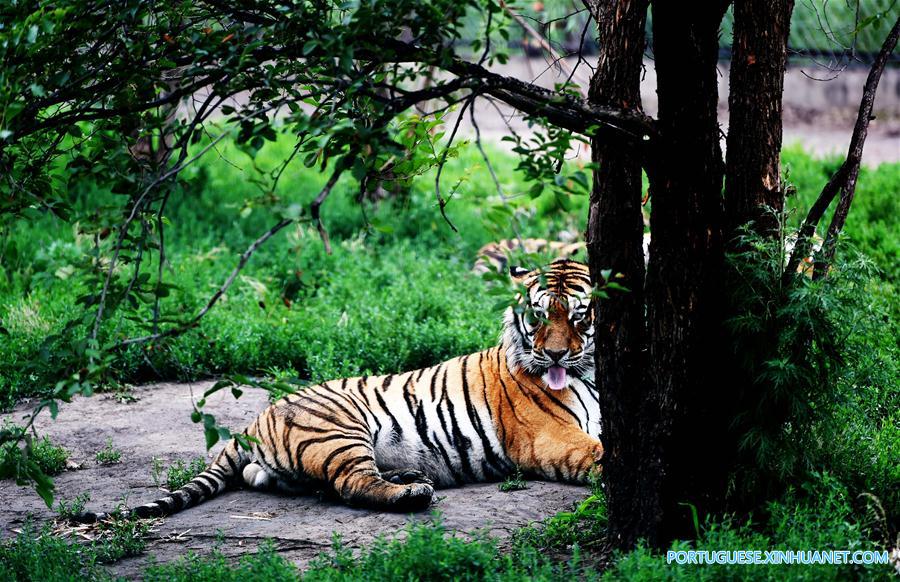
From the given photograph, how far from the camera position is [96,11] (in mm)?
3244

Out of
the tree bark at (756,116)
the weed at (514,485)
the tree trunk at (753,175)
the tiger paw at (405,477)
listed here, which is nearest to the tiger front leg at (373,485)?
the tiger paw at (405,477)

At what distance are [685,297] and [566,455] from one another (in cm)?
133

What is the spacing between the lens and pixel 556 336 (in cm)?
471

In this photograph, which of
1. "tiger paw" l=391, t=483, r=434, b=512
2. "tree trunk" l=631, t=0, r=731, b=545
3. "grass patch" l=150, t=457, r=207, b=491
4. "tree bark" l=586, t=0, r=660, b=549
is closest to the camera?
"tree trunk" l=631, t=0, r=731, b=545

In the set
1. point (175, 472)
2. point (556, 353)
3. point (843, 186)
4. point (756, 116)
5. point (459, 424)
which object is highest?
point (756, 116)

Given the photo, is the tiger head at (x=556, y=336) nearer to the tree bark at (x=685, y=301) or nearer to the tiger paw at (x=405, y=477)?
the tiger paw at (x=405, y=477)

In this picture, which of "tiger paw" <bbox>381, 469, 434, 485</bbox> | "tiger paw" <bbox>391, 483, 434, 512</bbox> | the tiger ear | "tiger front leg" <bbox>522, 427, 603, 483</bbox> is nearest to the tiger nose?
"tiger front leg" <bbox>522, 427, 603, 483</bbox>

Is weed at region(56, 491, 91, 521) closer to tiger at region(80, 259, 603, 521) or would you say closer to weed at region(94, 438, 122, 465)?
tiger at region(80, 259, 603, 521)

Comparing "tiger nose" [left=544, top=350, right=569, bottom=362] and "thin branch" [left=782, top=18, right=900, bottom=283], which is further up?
"thin branch" [left=782, top=18, right=900, bottom=283]

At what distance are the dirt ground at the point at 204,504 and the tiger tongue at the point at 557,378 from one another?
48cm

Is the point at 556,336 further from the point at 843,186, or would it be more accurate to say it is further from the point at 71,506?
the point at 71,506

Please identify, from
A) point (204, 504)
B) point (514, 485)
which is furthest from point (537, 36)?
point (204, 504)

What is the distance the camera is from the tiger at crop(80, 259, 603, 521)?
181 inches

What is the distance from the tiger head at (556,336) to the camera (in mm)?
4707
